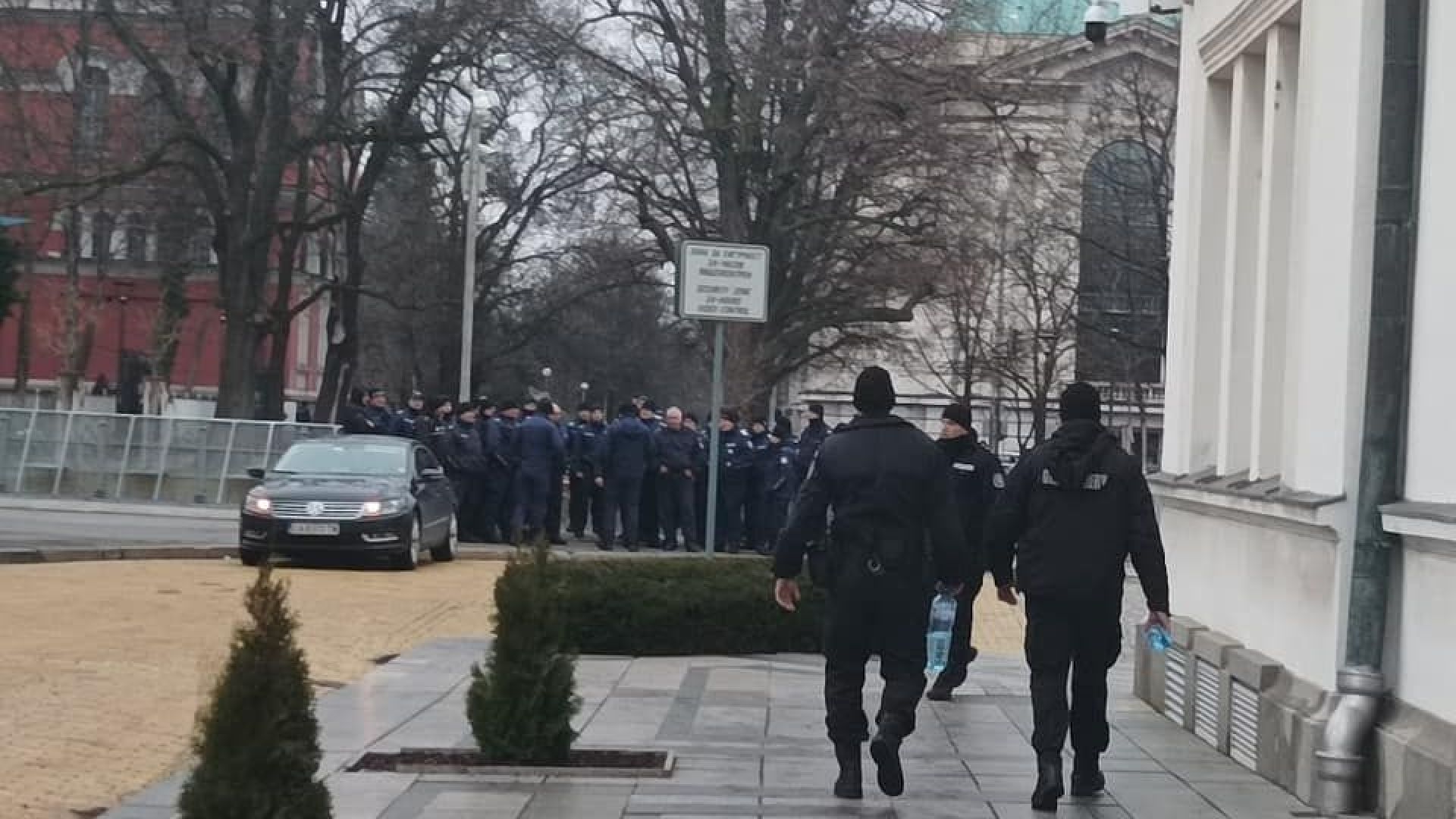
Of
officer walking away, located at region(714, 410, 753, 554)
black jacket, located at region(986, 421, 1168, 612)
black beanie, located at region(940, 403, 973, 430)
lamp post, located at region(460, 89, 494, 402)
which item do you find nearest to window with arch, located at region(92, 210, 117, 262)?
lamp post, located at region(460, 89, 494, 402)

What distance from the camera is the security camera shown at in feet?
84.3

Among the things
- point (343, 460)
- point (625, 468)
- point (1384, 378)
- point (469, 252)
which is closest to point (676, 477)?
point (625, 468)

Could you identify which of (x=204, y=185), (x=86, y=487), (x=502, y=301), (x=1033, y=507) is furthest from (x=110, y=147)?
(x=1033, y=507)

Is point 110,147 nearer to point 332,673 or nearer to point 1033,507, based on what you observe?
point 332,673

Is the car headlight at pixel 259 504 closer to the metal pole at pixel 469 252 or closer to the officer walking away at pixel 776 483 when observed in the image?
the officer walking away at pixel 776 483

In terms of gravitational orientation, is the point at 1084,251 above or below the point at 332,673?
above

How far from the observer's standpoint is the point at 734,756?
419 inches

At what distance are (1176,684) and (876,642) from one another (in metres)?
3.68

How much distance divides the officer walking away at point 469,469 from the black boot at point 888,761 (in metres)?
17.9

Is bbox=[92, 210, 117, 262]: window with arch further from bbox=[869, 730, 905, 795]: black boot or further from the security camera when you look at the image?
bbox=[869, 730, 905, 795]: black boot

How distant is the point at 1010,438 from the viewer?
62656 millimetres

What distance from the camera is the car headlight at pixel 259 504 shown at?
72.8 ft

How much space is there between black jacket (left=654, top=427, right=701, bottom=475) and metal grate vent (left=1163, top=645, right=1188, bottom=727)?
15059 millimetres

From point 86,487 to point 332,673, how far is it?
71.1ft
